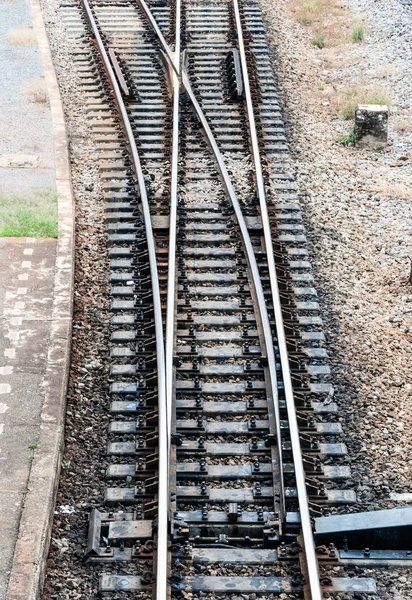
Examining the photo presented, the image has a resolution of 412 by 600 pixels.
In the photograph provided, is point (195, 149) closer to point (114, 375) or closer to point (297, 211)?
point (297, 211)

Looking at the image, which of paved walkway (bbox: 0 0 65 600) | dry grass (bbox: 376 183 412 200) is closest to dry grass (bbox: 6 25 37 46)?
paved walkway (bbox: 0 0 65 600)

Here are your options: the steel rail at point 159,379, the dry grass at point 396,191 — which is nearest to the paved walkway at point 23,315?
the steel rail at point 159,379

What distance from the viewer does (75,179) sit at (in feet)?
44.5

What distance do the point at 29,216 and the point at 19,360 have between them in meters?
3.12

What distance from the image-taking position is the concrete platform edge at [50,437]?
7.11 metres

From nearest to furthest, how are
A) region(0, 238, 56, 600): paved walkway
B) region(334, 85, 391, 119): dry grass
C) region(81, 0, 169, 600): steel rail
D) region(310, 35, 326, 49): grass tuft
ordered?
region(81, 0, 169, 600): steel rail, region(0, 238, 56, 600): paved walkway, region(334, 85, 391, 119): dry grass, region(310, 35, 326, 49): grass tuft

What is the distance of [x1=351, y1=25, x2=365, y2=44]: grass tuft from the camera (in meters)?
19.3

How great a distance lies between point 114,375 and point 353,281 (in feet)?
10.2

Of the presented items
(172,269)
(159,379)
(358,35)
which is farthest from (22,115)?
(159,379)

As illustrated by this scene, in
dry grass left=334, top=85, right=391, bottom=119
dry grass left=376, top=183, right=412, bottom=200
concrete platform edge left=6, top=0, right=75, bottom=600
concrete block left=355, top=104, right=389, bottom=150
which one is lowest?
concrete platform edge left=6, top=0, right=75, bottom=600

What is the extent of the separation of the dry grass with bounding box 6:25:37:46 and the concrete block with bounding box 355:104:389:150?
6683 mm

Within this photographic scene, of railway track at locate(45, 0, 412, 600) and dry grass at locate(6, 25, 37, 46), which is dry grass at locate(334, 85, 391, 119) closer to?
railway track at locate(45, 0, 412, 600)

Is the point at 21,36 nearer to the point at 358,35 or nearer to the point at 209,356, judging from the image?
the point at 358,35

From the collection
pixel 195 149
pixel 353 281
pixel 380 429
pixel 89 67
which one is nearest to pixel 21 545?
pixel 380 429
